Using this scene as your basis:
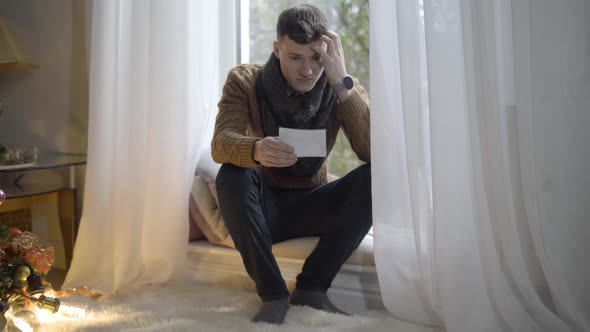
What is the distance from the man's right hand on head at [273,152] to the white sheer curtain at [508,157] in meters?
0.36

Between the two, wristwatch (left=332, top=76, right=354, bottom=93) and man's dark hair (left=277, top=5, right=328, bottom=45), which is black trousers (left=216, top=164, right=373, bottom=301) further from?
man's dark hair (left=277, top=5, right=328, bottom=45)

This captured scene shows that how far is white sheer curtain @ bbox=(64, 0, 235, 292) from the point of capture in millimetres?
1782

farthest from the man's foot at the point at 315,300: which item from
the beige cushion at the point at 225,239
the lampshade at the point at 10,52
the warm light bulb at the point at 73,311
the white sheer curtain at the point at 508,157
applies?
the lampshade at the point at 10,52

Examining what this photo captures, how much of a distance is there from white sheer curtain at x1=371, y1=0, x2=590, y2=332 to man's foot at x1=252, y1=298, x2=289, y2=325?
15.6 inches

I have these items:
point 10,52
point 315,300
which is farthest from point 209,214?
point 10,52

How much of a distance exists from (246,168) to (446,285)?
61 centimetres

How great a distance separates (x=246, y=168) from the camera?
1.51m

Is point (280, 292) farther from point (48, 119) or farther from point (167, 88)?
point (48, 119)

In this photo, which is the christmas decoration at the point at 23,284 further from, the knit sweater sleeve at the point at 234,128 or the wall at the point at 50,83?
the wall at the point at 50,83

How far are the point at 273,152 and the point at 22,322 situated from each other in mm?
754

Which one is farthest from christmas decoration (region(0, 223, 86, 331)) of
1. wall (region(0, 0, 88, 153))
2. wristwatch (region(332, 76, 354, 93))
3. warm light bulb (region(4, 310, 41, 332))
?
wristwatch (region(332, 76, 354, 93))

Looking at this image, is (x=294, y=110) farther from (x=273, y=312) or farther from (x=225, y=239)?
(x=273, y=312)

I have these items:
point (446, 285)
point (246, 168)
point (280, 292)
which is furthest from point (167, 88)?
point (446, 285)

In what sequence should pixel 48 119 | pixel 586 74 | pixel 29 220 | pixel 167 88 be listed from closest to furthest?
pixel 586 74 → pixel 167 88 → pixel 29 220 → pixel 48 119
